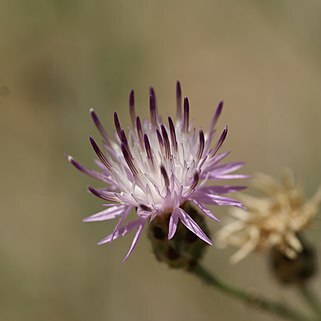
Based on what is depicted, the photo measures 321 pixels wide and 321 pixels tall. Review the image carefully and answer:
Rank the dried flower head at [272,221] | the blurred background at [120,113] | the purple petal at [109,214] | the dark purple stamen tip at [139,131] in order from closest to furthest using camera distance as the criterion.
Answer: the purple petal at [109,214]
the dark purple stamen tip at [139,131]
the dried flower head at [272,221]
the blurred background at [120,113]

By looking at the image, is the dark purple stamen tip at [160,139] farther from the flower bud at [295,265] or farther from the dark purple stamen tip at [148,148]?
the flower bud at [295,265]

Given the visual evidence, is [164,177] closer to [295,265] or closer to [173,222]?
[173,222]

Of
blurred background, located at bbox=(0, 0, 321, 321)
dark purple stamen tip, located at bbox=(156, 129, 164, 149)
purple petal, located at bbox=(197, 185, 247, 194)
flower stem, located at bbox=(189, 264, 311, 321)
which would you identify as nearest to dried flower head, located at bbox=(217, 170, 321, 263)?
blurred background, located at bbox=(0, 0, 321, 321)

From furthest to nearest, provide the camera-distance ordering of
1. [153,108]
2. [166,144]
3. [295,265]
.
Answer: [295,265] → [153,108] → [166,144]

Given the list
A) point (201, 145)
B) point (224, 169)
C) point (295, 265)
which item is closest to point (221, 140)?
point (201, 145)

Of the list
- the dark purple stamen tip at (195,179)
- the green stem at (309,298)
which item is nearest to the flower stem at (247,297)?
the green stem at (309,298)

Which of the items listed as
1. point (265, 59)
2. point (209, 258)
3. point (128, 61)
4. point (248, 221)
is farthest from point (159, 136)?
point (265, 59)

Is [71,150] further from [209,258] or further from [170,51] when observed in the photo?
[170,51]
